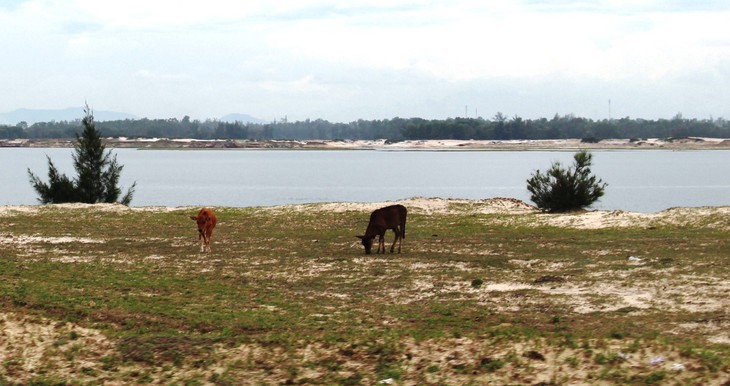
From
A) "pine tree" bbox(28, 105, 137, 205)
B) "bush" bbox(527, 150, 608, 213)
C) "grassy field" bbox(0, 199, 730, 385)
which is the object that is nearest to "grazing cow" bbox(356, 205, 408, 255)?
"grassy field" bbox(0, 199, 730, 385)

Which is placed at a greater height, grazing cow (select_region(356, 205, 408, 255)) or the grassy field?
grazing cow (select_region(356, 205, 408, 255))

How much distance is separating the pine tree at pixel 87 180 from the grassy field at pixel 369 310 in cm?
2526

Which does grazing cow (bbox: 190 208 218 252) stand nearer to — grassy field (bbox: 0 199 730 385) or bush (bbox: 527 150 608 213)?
grassy field (bbox: 0 199 730 385)

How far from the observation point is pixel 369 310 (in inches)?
738

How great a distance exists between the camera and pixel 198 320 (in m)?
17.7

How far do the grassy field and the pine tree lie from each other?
82.9ft

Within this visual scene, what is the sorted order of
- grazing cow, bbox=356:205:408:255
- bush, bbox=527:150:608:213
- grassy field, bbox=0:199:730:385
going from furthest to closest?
bush, bbox=527:150:608:213, grazing cow, bbox=356:205:408:255, grassy field, bbox=0:199:730:385

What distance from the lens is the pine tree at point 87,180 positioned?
58.5 meters

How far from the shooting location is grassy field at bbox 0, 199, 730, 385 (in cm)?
1443

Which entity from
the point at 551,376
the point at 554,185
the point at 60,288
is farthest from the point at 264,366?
the point at 554,185

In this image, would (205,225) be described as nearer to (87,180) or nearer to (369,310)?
(369,310)

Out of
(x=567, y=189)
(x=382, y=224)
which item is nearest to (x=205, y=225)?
(x=382, y=224)

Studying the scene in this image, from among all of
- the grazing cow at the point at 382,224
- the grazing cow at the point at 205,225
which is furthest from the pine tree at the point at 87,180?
the grazing cow at the point at 382,224

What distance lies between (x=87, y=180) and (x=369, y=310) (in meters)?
Answer: 44.2
